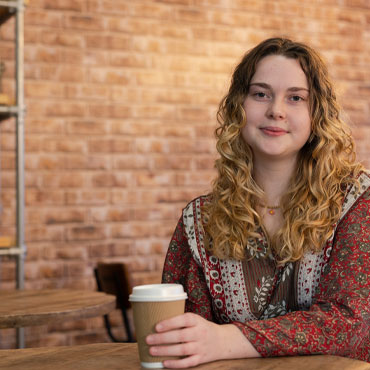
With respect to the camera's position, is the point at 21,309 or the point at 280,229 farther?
the point at 21,309

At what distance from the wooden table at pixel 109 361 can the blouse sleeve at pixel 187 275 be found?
0.33 meters

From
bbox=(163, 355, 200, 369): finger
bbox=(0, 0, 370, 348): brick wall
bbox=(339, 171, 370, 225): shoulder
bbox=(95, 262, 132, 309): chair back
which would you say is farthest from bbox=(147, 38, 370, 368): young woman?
bbox=(0, 0, 370, 348): brick wall

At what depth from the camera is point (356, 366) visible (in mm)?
1200

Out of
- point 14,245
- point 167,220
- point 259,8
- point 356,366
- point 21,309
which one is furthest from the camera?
point 259,8

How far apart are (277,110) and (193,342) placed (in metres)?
0.64

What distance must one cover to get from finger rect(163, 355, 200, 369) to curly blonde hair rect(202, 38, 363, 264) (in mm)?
467

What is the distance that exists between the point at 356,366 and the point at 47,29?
311cm

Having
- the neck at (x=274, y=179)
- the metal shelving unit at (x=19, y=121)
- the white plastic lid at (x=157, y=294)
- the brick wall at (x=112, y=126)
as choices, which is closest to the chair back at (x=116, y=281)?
the metal shelving unit at (x=19, y=121)

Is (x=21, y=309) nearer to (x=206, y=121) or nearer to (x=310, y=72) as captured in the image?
(x=310, y=72)

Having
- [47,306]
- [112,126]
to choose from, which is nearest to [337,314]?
[47,306]

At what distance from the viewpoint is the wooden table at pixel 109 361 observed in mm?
1231

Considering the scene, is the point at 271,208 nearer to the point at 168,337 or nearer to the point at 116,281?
the point at 168,337

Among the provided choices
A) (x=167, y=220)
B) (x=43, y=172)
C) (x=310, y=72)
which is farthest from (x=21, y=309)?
(x=167, y=220)

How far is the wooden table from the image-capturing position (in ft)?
4.04
